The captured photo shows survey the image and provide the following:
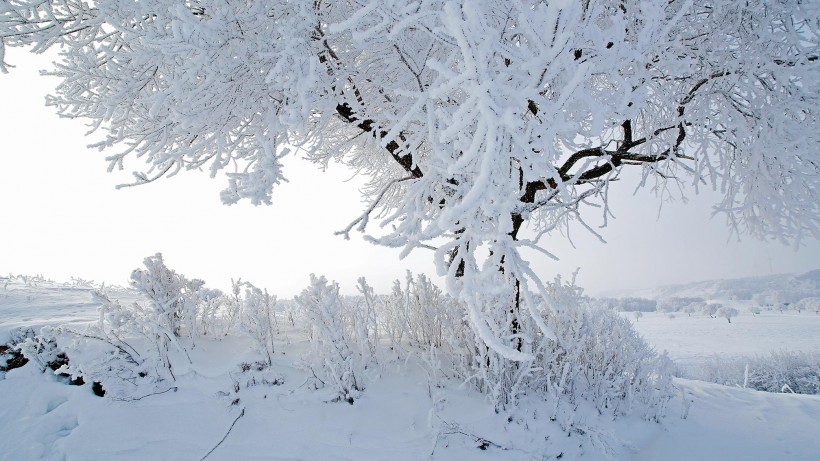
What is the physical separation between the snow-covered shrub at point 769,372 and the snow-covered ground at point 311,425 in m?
19.3

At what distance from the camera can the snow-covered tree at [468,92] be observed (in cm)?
138

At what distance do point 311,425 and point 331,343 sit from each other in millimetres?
645

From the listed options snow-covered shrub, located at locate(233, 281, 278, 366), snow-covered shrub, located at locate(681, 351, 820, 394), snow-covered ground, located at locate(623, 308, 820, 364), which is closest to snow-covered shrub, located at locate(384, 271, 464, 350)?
snow-covered shrub, located at locate(233, 281, 278, 366)

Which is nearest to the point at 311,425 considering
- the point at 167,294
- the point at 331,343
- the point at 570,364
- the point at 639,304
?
the point at 331,343

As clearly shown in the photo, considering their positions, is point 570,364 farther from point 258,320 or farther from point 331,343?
point 258,320

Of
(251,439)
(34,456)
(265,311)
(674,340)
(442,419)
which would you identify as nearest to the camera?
(34,456)

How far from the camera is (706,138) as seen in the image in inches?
169

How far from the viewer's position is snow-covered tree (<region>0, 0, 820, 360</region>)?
1.38 metres

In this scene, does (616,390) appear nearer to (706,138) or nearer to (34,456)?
(706,138)

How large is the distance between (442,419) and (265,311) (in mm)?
2241

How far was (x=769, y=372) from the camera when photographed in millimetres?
19516

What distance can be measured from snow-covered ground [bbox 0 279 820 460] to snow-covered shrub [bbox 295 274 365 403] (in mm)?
145

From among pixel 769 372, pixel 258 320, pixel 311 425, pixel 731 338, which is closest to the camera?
pixel 311 425

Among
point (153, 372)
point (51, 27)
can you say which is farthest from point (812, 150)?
point (51, 27)
